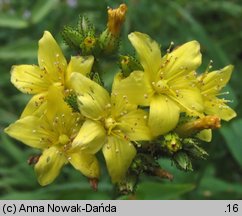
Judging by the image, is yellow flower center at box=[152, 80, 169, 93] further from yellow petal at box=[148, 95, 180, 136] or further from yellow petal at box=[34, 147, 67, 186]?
yellow petal at box=[34, 147, 67, 186]

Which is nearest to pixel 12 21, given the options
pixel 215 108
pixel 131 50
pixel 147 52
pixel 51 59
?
pixel 131 50

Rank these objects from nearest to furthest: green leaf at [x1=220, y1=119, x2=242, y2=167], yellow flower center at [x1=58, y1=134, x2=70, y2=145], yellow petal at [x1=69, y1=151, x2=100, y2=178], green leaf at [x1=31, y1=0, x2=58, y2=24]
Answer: yellow petal at [x1=69, y1=151, x2=100, y2=178] < yellow flower center at [x1=58, y1=134, x2=70, y2=145] < green leaf at [x1=220, y1=119, x2=242, y2=167] < green leaf at [x1=31, y1=0, x2=58, y2=24]

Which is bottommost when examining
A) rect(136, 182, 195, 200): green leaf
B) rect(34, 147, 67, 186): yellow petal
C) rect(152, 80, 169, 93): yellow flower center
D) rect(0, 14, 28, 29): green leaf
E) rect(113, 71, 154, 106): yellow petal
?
rect(136, 182, 195, 200): green leaf

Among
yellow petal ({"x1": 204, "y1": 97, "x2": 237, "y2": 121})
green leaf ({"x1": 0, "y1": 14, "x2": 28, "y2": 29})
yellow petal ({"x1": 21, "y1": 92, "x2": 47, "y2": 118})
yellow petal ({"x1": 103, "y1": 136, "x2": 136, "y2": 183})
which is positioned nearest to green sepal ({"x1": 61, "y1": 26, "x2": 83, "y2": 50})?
yellow petal ({"x1": 21, "y1": 92, "x2": 47, "y2": 118})

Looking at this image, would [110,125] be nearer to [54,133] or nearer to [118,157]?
[118,157]
